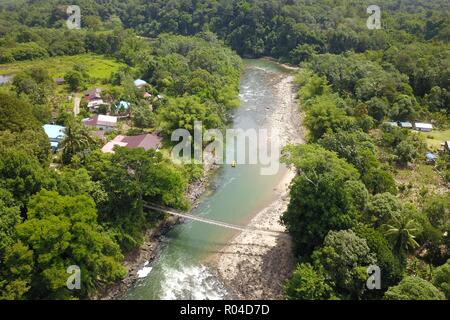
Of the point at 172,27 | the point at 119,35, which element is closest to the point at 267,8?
the point at 172,27

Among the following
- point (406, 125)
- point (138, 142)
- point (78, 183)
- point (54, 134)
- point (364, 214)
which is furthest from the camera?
point (406, 125)

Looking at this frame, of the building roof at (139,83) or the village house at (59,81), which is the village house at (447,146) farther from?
the village house at (59,81)

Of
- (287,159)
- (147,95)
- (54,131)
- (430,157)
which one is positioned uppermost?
(147,95)

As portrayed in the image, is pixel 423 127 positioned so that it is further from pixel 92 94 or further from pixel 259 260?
pixel 92 94

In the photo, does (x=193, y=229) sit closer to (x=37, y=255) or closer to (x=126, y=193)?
(x=126, y=193)

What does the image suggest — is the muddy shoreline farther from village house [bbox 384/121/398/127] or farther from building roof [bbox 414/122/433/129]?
building roof [bbox 414/122/433/129]

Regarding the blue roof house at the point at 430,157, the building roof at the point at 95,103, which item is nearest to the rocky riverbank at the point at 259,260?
the blue roof house at the point at 430,157

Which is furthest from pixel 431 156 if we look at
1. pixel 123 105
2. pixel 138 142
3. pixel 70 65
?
pixel 70 65
